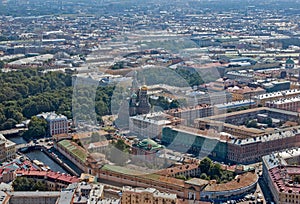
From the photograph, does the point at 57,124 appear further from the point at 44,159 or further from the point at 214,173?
the point at 214,173

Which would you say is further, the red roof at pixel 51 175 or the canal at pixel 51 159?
the canal at pixel 51 159

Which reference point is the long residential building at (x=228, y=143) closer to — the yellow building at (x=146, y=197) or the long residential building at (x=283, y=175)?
the long residential building at (x=283, y=175)

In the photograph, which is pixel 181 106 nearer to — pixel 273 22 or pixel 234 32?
pixel 234 32

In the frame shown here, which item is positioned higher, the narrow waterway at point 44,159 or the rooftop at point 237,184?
the rooftop at point 237,184

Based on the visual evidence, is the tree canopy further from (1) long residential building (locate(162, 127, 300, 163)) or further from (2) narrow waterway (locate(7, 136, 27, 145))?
(2) narrow waterway (locate(7, 136, 27, 145))

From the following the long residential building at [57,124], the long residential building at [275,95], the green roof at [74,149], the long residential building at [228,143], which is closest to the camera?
the green roof at [74,149]

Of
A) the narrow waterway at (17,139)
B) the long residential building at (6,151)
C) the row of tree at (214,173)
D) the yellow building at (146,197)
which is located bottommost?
the narrow waterway at (17,139)

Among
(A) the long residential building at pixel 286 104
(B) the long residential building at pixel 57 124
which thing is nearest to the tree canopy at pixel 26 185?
(B) the long residential building at pixel 57 124

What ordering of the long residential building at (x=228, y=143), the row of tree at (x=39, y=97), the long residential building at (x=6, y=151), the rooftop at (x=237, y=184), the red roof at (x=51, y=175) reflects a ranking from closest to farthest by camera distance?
the rooftop at (x=237, y=184) < the red roof at (x=51, y=175) < the long residential building at (x=228, y=143) < the long residential building at (x=6, y=151) < the row of tree at (x=39, y=97)

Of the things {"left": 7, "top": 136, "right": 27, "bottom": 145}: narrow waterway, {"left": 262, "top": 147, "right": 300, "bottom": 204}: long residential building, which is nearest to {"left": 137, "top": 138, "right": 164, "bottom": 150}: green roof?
{"left": 262, "top": 147, "right": 300, "bottom": 204}: long residential building
